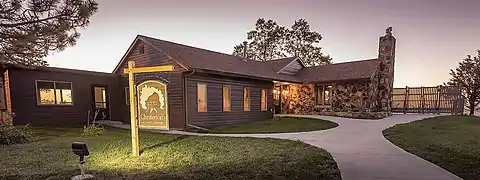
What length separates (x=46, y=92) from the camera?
39.7 ft

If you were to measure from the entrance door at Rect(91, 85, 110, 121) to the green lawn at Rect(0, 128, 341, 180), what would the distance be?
5.61 m

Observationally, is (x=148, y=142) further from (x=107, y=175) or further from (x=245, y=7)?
(x=245, y=7)

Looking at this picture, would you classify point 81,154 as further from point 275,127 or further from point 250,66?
point 250,66

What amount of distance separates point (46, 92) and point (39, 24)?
7.18 metres

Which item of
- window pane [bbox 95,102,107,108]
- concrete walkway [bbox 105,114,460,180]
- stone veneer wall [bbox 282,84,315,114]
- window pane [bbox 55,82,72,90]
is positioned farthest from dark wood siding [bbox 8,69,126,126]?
concrete walkway [bbox 105,114,460,180]

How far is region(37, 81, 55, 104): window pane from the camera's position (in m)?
11.8

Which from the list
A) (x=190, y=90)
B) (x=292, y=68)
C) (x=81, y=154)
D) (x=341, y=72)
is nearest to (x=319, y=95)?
(x=341, y=72)

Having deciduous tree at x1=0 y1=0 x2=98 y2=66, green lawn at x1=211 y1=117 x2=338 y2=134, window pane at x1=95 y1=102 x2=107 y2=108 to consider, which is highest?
deciduous tree at x1=0 y1=0 x2=98 y2=66

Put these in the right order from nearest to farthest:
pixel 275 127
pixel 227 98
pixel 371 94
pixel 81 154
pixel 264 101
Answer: pixel 81 154, pixel 275 127, pixel 227 98, pixel 264 101, pixel 371 94

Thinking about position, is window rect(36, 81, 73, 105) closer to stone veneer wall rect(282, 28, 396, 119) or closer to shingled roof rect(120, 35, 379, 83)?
shingled roof rect(120, 35, 379, 83)

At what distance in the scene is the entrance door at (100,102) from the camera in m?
13.6

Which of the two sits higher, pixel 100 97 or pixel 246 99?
pixel 100 97

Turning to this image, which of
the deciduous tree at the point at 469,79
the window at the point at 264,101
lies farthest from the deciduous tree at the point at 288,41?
the window at the point at 264,101

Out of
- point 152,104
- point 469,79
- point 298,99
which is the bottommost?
point 298,99
